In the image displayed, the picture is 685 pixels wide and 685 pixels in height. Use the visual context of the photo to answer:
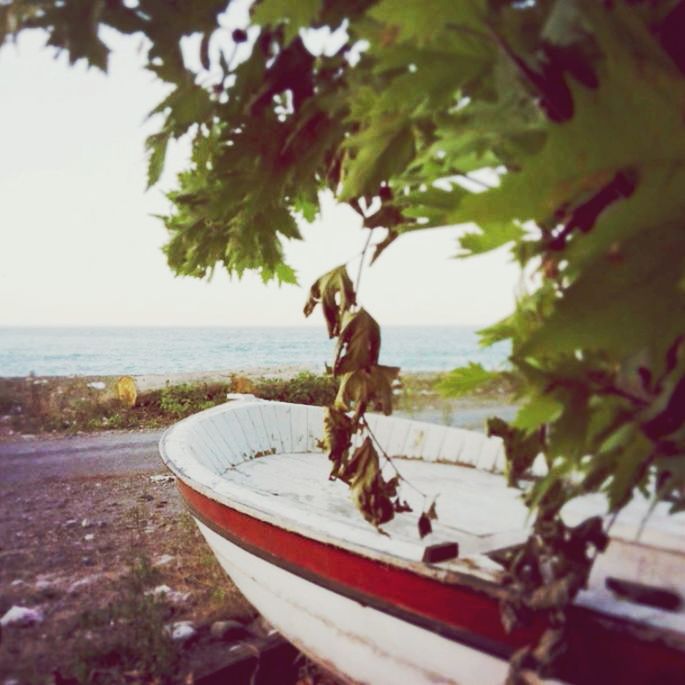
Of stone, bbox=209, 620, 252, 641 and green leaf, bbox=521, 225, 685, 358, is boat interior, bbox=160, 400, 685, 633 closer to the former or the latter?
green leaf, bbox=521, 225, 685, 358

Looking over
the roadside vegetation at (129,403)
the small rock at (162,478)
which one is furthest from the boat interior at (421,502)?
the roadside vegetation at (129,403)

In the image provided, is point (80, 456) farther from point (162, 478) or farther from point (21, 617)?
point (21, 617)

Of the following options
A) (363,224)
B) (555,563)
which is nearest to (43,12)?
(363,224)

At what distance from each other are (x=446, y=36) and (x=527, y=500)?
1.04 m

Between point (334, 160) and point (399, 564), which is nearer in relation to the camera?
point (334, 160)

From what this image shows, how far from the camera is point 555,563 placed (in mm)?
1610

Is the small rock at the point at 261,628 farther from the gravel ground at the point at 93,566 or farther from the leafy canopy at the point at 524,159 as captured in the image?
the leafy canopy at the point at 524,159

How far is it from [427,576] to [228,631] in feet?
7.38

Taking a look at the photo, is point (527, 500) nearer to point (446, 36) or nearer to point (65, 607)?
point (446, 36)

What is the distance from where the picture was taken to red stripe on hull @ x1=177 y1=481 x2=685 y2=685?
1805mm

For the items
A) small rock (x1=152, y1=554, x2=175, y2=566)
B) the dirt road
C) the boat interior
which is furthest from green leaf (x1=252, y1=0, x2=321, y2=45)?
the dirt road

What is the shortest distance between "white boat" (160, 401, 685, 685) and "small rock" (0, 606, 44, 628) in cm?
122

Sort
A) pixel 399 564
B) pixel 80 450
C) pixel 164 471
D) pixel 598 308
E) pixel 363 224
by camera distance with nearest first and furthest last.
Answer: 1. pixel 598 308
2. pixel 363 224
3. pixel 399 564
4. pixel 164 471
5. pixel 80 450

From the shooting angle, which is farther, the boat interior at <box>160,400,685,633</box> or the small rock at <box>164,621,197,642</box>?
the small rock at <box>164,621,197,642</box>
